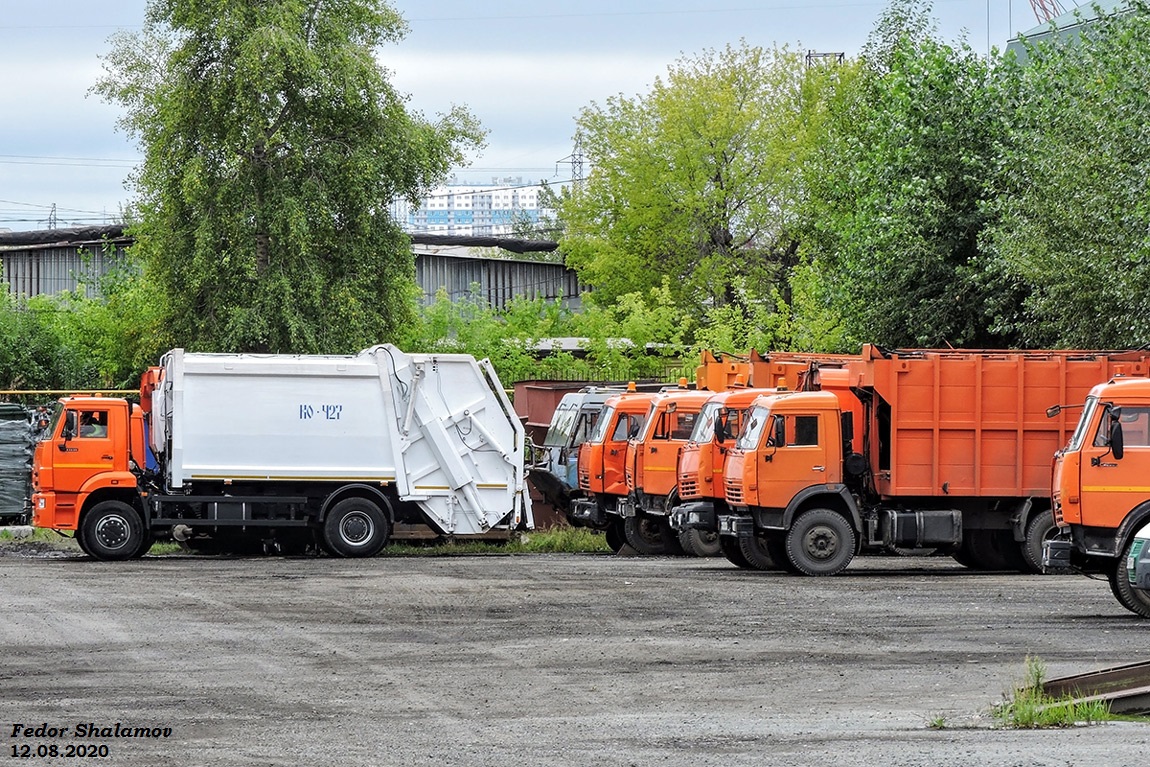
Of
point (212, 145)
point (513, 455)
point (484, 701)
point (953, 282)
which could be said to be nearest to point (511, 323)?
point (212, 145)

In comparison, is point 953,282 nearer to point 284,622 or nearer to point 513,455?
point 513,455

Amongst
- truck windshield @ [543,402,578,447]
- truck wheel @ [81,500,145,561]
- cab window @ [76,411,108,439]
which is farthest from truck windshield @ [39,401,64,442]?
truck windshield @ [543,402,578,447]

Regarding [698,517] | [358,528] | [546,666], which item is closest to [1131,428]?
[698,517]

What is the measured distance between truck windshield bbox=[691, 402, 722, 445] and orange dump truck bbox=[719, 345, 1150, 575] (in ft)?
5.47

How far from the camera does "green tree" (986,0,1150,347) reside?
24828mm

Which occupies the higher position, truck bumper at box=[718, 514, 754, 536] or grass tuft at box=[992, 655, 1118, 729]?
grass tuft at box=[992, 655, 1118, 729]

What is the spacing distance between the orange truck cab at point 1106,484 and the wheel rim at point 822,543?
4.81 m

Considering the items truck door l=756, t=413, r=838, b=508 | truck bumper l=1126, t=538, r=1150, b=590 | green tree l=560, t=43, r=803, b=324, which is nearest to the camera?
truck bumper l=1126, t=538, r=1150, b=590

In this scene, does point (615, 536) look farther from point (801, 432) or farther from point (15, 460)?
point (15, 460)

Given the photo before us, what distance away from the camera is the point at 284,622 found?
1667cm

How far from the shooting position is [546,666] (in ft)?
44.1

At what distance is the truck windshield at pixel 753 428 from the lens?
22.7 m

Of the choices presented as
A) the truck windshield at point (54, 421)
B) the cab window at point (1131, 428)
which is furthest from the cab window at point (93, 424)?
the cab window at point (1131, 428)

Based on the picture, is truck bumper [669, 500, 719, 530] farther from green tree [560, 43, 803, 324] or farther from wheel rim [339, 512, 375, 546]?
green tree [560, 43, 803, 324]
